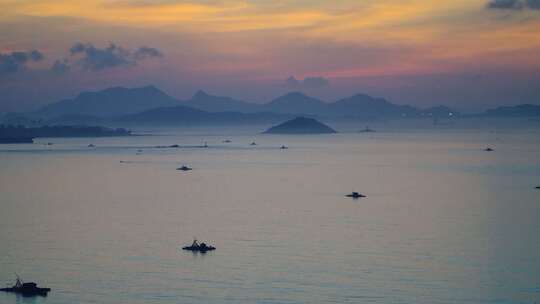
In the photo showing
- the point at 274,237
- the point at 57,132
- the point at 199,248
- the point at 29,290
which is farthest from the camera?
the point at 57,132

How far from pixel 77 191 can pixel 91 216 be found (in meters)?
13.5

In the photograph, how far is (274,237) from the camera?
31.5 metres

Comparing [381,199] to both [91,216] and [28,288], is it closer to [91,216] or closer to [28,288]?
[91,216]

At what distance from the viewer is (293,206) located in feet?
139

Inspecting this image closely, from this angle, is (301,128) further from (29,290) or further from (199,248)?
(29,290)

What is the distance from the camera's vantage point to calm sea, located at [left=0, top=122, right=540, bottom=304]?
23234 millimetres

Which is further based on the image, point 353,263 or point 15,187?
point 15,187

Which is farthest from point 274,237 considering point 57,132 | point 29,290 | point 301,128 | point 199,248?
point 301,128

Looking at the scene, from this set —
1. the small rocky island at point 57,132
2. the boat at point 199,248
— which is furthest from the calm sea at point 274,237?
the small rocky island at point 57,132

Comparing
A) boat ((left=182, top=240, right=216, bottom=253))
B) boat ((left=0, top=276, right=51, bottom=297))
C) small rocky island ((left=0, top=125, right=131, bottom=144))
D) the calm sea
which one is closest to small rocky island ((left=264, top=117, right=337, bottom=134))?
small rocky island ((left=0, top=125, right=131, bottom=144))

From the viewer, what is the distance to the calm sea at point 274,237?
23234 mm

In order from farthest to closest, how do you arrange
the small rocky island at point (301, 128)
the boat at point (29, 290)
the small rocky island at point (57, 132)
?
the small rocky island at point (301, 128) → the small rocky island at point (57, 132) → the boat at point (29, 290)

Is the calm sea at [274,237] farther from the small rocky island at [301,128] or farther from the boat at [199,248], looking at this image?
the small rocky island at [301,128]

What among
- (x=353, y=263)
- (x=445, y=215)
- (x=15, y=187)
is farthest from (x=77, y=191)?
(x=353, y=263)
